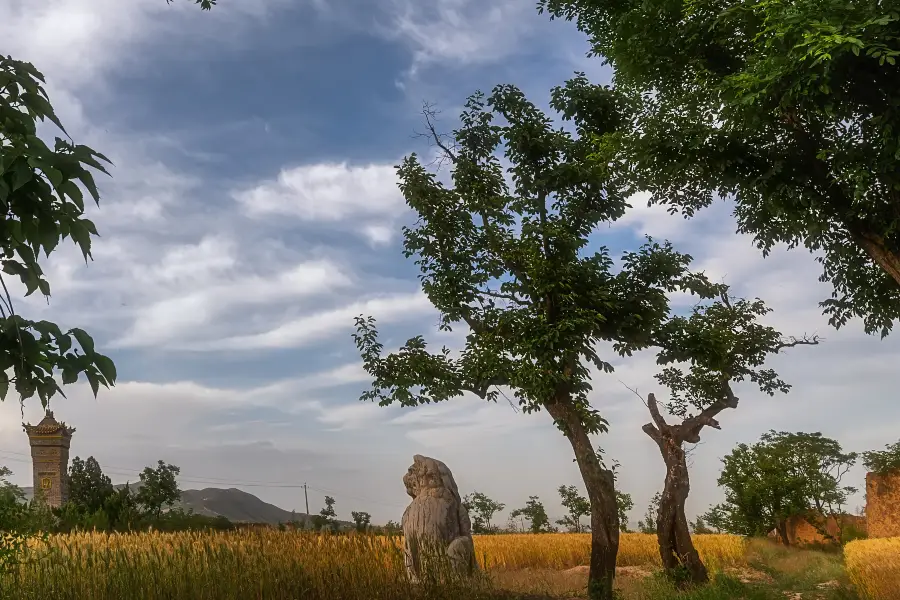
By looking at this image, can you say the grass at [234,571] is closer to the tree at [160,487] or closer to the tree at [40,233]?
the tree at [40,233]

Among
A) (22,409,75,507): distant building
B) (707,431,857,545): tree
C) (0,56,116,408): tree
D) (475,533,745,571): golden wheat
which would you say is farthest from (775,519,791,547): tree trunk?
(0,56,116,408): tree

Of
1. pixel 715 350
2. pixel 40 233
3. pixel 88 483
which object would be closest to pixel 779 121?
pixel 715 350

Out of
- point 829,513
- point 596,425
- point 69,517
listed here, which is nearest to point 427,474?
point 596,425

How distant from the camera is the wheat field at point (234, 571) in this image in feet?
26.5

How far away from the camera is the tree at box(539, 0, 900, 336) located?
11789 mm

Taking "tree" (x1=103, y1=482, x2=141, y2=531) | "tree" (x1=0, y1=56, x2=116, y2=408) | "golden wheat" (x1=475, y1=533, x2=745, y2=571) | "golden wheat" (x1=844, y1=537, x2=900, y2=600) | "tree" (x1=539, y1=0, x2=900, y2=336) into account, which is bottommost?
"golden wheat" (x1=475, y1=533, x2=745, y2=571)

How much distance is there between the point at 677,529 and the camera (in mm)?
16438

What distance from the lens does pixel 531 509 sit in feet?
152

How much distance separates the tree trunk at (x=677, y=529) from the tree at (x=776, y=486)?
22471 mm

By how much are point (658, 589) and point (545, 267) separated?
6.84 meters

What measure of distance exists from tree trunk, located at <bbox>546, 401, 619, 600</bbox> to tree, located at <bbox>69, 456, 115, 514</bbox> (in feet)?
86.7

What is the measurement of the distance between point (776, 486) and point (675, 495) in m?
23.0

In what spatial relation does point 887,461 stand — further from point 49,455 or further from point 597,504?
point 49,455

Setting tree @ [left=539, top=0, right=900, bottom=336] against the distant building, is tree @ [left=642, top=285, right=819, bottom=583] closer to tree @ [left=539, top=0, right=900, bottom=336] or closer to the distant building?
tree @ [left=539, top=0, right=900, bottom=336]
